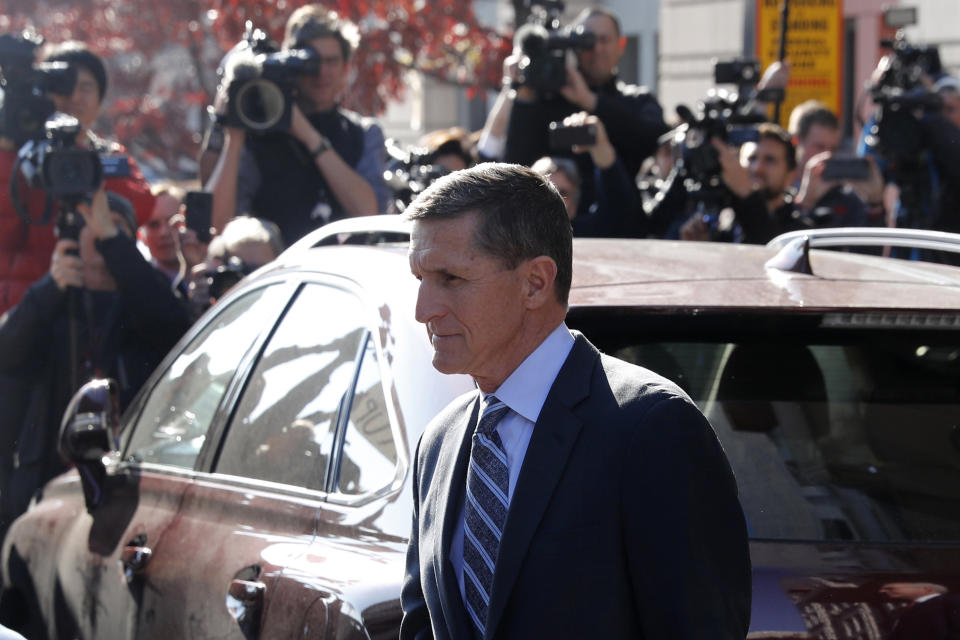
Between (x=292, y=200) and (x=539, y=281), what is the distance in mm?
4571

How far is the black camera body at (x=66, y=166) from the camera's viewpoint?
6012 mm

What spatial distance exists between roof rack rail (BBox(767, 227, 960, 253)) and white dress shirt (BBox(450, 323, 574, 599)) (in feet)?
4.13

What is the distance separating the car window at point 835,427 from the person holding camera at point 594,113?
3.86 metres

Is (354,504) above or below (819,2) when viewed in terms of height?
below

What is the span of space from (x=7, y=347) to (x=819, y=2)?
22.7ft

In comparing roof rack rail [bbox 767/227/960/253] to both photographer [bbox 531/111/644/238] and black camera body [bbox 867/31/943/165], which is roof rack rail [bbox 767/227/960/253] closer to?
photographer [bbox 531/111/644/238]

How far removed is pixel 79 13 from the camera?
50.4 ft

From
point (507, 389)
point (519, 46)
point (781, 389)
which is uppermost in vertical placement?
point (519, 46)

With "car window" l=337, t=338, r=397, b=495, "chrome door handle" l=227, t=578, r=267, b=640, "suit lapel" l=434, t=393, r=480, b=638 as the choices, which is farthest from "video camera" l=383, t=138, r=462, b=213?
"suit lapel" l=434, t=393, r=480, b=638

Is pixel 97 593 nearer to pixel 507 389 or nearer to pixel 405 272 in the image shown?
pixel 405 272

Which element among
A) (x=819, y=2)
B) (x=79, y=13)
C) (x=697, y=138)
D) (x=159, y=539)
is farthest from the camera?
(x=79, y=13)

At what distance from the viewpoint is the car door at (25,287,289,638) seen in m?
3.88

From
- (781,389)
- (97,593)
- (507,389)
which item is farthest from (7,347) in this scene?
(507,389)

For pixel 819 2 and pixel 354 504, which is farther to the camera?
pixel 819 2
